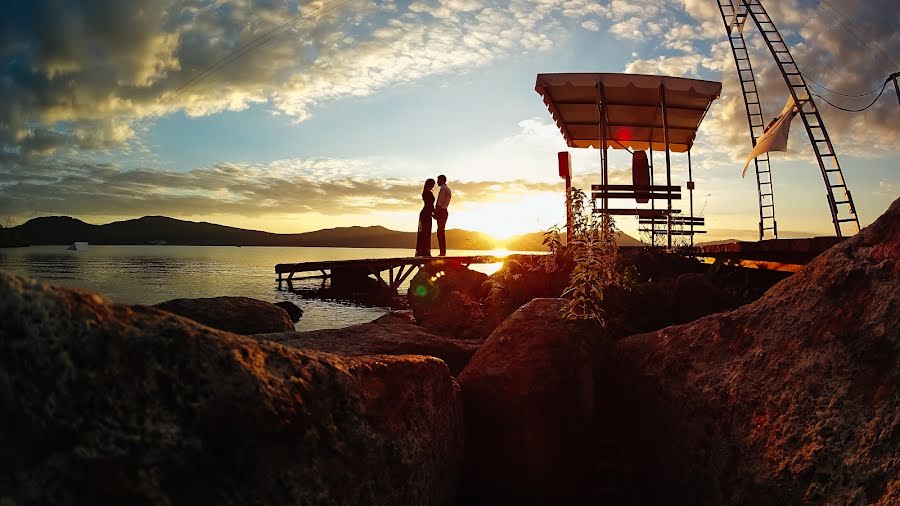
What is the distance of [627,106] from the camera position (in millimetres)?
17172

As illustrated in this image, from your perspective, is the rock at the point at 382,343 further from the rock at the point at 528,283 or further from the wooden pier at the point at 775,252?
the wooden pier at the point at 775,252

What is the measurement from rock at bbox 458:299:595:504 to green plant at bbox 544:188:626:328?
24.9 inches

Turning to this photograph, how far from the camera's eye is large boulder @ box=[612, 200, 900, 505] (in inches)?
96.8

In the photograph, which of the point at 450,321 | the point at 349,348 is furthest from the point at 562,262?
the point at 349,348

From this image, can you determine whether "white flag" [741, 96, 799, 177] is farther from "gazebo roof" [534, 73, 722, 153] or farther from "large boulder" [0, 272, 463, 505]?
"large boulder" [0, 272, 463, 505]

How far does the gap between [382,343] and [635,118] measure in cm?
1583

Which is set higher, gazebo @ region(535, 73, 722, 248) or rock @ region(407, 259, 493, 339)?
gazebo @ region(535, 73, 722, 248)

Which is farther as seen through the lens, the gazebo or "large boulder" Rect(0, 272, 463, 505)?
the gazebo

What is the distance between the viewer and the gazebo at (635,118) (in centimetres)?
1483

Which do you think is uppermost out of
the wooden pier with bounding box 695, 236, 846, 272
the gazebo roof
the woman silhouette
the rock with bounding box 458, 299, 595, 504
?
Result: the gazebo roof

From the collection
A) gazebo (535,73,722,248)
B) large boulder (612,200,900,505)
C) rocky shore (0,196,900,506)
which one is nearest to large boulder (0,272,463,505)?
rocky shore (0,196,900,506)

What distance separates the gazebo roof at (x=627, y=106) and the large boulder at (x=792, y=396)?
1246cm

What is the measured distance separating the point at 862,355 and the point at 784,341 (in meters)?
0.45

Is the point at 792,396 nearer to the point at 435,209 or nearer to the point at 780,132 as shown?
the point at 435,209
